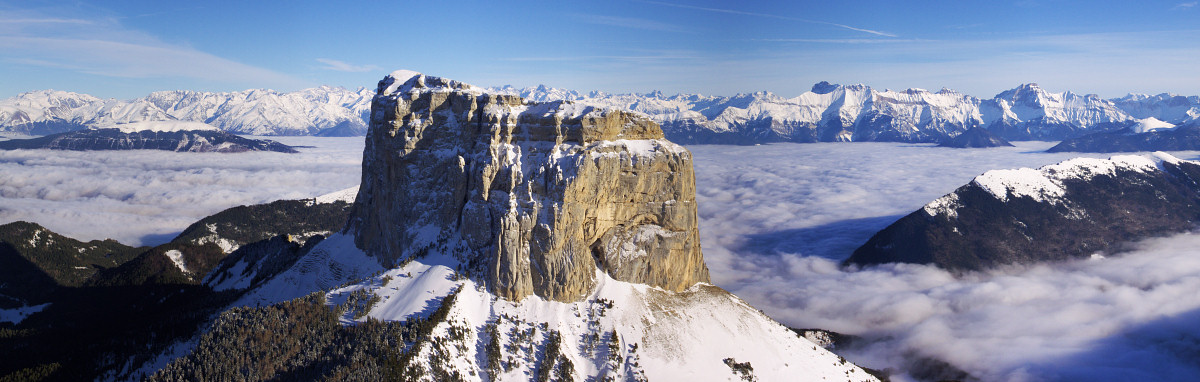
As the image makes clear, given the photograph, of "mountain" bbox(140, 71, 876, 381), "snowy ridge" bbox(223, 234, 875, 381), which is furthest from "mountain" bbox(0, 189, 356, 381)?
"snowy ridge" bbox(223, 234, 875, 381)

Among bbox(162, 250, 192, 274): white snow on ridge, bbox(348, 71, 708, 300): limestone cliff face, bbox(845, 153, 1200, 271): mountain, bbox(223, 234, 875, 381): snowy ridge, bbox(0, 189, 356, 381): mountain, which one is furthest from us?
bbox(845, 153, 1200, 271): mountain

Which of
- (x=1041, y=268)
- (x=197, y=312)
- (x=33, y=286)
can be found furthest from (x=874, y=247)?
(x=33, y=286)

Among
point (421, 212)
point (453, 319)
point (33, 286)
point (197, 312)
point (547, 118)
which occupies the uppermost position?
point (547, 118)

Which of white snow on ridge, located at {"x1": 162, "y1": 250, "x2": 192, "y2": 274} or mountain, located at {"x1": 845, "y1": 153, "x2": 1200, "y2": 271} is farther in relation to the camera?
mountain, located at {"x1": 845, "y1": 153, "x2": 1200, "y2": 271}

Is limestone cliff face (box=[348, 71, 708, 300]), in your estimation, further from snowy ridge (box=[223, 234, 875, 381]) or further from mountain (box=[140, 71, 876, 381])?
snowy ridge (box=[223, 234, 875, 381])

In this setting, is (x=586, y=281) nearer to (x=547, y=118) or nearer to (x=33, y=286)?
(x=547, y=118)

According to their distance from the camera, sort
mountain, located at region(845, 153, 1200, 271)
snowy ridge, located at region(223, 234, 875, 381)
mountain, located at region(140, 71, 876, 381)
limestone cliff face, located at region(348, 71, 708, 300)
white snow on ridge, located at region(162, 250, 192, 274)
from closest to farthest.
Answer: mountain, located at region(140, 71, 876, 381) < snowy ridge, located at region(223, 234, 875, 381) < limestone cliff face, located at region(348, 71, 708, 300) < white snow on ridge, located at region(162, 250, 192, 274) < mountain, located at region(845, 153, 1200, 271)

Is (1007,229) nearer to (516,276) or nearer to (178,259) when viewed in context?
(516,276)

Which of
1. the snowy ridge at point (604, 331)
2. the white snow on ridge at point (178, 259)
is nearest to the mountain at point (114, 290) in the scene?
the white snow on ridge at point (178, 259)
